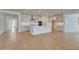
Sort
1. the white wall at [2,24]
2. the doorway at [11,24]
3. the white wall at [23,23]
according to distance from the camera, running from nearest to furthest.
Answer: the white wall at [2,24] → the doorway at [11,24] → the white wall at [23,23]

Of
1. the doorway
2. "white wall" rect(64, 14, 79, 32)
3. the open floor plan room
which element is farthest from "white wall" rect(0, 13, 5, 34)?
"white wall" rect(64, 14, 79, 32)

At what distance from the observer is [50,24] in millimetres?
3715

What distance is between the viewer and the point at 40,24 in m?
3.82

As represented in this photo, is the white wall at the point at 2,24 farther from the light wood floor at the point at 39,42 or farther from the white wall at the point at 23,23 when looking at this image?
the white wall at the point at 23,23

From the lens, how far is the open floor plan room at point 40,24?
339 cm

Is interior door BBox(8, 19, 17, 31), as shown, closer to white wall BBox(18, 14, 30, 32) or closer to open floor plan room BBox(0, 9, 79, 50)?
open floor plan room BBox(0, 9, 79, 50)

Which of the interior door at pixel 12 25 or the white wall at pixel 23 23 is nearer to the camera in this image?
the interior door at pixel 12 25

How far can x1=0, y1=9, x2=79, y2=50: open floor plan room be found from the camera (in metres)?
3.39

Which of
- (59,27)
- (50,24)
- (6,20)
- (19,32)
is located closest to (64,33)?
(59,27)

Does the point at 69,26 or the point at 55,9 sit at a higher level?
the point at 55,9

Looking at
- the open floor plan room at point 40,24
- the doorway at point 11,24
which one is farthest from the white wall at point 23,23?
the doorway at point 11,24

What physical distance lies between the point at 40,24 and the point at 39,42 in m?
0.64
